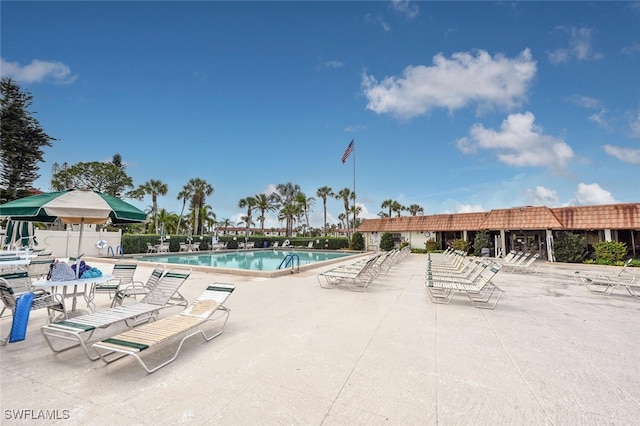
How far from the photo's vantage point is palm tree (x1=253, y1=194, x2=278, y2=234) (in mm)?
47719

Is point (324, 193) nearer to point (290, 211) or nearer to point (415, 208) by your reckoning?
point (290, 211)

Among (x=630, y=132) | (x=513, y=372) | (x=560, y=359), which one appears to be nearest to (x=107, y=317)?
(x=513, y=372)

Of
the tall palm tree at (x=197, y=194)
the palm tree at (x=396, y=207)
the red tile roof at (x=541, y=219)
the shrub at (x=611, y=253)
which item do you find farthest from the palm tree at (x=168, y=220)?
the shrub at (x=611, y=253)

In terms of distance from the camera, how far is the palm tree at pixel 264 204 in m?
47.7

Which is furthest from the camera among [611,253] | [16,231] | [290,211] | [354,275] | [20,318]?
[290,211]

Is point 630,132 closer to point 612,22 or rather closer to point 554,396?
point 612,22

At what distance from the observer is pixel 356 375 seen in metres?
3.06

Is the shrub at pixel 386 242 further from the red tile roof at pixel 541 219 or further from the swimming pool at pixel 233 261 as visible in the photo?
A: the swimming pool at pixel 233 261

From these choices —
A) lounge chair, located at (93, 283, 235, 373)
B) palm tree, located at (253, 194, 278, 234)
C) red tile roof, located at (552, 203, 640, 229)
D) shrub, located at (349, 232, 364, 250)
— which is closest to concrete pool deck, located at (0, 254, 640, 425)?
lounge chair, located at (93, 283, 235, 373)

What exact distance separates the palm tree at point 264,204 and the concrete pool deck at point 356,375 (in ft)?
142

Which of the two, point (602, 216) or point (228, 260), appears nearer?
point (602, 216)

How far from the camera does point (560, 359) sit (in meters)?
3.58

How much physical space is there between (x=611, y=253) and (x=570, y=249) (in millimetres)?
1828

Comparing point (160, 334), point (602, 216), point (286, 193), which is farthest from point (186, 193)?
point (602, 216)
